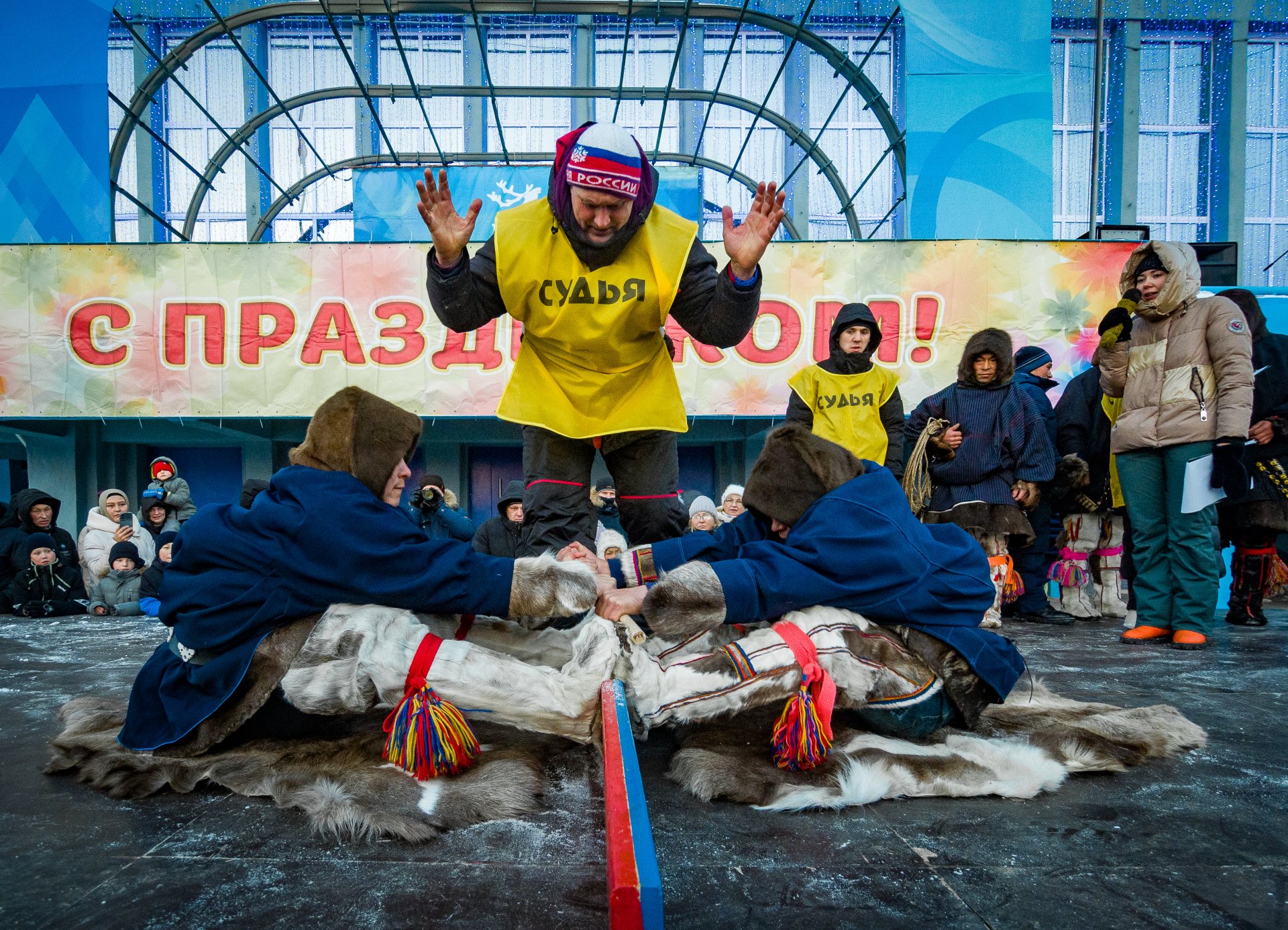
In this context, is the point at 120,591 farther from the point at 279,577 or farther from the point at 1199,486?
the point at 1199,486

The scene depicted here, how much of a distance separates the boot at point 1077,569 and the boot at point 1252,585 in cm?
71

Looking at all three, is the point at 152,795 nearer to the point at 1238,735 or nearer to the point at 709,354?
the point at 1238,735

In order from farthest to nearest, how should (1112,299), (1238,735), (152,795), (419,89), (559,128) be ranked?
(559,128) → (419,89) → (1112,299) → (1238,735) → (152,795)

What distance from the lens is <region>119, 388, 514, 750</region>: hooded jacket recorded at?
174 cm

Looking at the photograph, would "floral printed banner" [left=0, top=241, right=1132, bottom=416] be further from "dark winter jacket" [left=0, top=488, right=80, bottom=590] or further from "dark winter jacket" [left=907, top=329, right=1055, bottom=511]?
"dark winter jacket" [left=907, top=329, right=1055, bottom=511]

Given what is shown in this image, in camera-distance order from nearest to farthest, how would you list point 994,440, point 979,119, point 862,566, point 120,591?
point 862,566
point 994,440
point 120,591
point 979,119

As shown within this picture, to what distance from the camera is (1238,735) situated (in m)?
2.11

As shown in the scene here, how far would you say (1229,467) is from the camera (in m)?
3.33

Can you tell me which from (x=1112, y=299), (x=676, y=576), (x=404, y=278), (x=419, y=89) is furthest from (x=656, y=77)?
(x=676, y=576)

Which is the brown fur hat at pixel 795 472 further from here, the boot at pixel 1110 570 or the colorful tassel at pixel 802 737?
the boot at pixel 1110 570

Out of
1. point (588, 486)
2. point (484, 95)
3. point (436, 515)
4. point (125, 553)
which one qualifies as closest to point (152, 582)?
point (125, 553)

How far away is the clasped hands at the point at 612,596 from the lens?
6.30ft

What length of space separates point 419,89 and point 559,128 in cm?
401

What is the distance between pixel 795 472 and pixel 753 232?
0.75m
